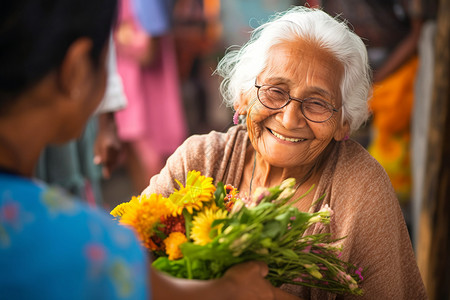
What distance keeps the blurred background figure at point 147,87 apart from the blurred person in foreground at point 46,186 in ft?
11.1

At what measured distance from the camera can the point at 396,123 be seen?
4.67 meters

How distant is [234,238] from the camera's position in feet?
4.75

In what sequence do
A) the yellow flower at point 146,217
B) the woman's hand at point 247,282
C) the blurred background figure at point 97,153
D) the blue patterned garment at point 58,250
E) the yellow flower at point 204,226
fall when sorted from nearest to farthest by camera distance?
1. the blue patterned garment at point 58,250
2. the woman's hand at point 247,282
3. the yellow flower at point 204,226
4. the yellow flower at point 146,217
5. the blurred background figure at point 97,153

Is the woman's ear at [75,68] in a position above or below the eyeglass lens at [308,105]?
above

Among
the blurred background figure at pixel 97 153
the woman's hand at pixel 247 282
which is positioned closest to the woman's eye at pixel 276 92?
the woman's hand at pixel 247 282

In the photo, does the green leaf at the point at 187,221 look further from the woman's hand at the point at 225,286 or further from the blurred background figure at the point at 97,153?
the blurred background figure at the point at 97,153

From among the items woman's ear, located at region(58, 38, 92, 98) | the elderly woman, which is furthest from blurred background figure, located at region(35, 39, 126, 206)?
woman's ear, located at region(58, 38, 92, 98)

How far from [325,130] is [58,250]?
3.75 ft

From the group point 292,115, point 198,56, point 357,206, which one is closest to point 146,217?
point 292,115

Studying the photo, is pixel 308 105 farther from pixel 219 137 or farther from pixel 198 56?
pixel 198 56

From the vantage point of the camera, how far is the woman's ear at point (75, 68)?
1127 mm

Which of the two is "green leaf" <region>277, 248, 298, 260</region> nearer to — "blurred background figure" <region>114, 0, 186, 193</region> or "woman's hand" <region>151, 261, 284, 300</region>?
"woman's hand" <region>151, 261, 284, 300</region>

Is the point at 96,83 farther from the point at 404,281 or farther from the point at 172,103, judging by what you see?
the point at 172,103

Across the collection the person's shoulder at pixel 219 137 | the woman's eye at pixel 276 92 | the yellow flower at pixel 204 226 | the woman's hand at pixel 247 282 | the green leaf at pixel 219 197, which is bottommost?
the woman's hand at pixel 247 282
